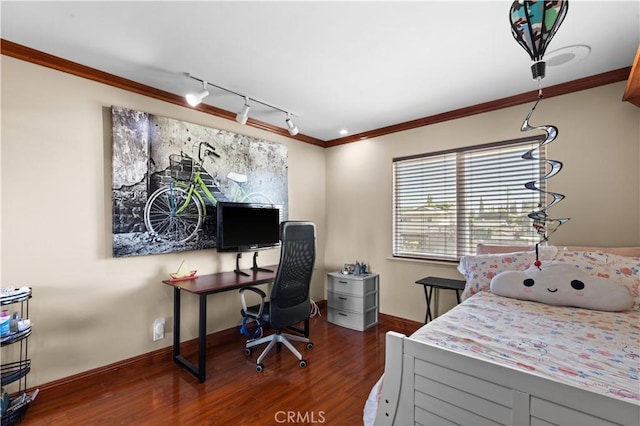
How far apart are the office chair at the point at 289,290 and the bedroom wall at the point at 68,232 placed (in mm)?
917

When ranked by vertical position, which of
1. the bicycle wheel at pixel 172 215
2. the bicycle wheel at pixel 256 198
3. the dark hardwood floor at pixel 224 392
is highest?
the bicycle wheel at pixel 256 198

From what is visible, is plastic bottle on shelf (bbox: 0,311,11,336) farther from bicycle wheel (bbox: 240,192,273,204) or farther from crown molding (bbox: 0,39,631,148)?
bicycle wheel (bbox: 240,192,273,204)

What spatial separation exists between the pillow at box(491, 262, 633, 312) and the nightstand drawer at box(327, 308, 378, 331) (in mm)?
1555

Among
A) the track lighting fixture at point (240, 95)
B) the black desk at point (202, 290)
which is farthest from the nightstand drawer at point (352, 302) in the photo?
the track lighting fixture at point (240, 95)

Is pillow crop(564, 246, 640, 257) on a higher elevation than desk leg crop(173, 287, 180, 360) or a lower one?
higher

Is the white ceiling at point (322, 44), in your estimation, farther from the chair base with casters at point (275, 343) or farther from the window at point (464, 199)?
the chair base with casters at point (275, 343)

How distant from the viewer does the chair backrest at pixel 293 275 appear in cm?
248

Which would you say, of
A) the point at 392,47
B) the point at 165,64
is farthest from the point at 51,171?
the point at 392,47

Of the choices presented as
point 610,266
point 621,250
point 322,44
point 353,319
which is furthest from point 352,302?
point 322,44

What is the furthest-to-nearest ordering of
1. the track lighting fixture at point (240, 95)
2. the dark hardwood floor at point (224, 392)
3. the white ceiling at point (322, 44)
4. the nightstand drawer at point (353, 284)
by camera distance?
the nightstand drawer at point (353, 284) → the track lighting fixture at point (240, 95) → the dark hardwood floor at point (224, 392) → the white ceiling at point (322, 44)

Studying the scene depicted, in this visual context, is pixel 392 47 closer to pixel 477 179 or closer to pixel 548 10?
pixel 548 10

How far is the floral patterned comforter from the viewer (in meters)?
1.12

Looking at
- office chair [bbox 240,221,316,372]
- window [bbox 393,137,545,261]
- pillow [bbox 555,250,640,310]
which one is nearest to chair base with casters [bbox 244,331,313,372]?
office chair [bbox 240,221,316,372]

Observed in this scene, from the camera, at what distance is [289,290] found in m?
2.60
